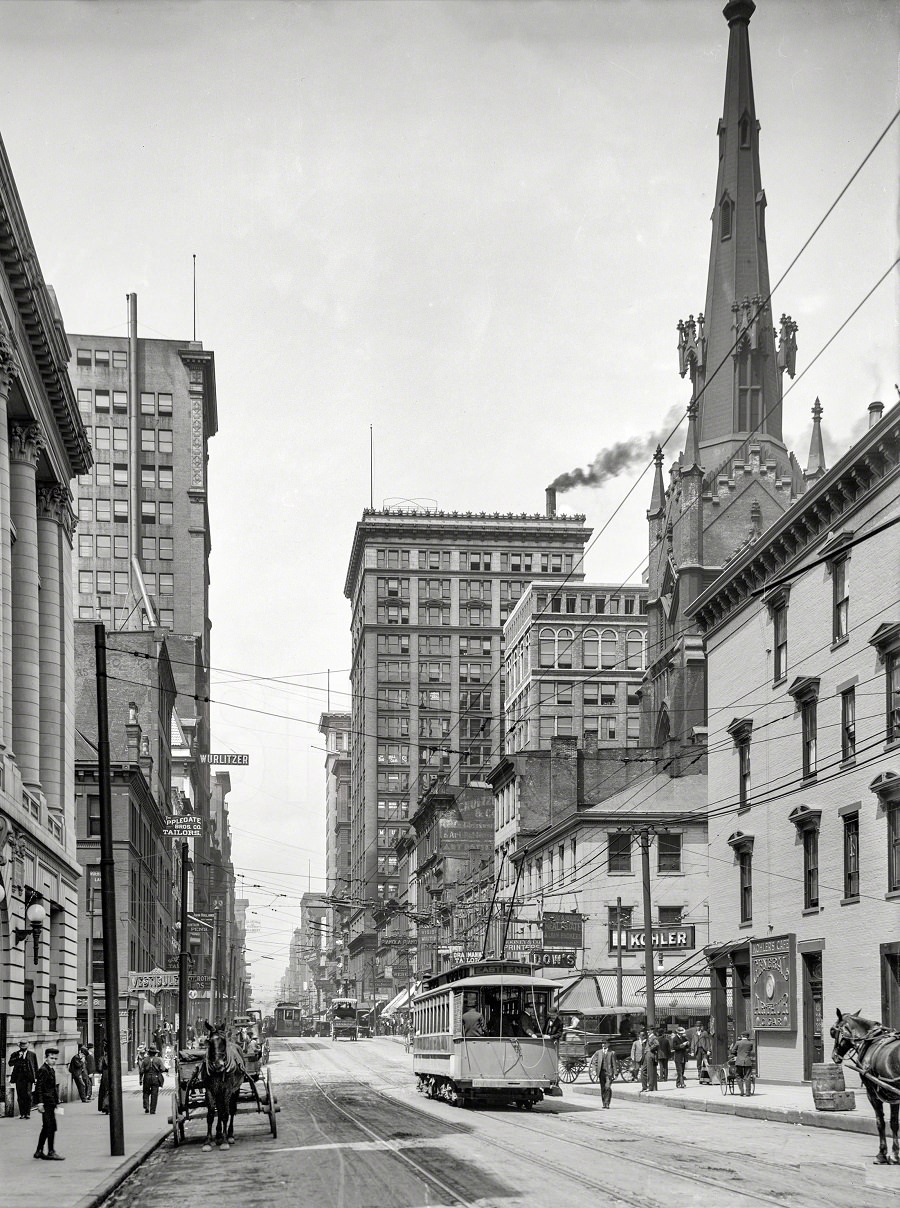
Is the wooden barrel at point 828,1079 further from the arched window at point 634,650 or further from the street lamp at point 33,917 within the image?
the arched window at point 634,650

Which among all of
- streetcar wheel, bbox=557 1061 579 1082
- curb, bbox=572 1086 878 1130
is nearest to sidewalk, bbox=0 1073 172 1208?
curb, bbox=572 1086 878 1130

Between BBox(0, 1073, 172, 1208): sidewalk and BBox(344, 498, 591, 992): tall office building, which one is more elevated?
BBox(344, 498, 591, 992): tall office building

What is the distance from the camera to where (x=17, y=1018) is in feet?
120

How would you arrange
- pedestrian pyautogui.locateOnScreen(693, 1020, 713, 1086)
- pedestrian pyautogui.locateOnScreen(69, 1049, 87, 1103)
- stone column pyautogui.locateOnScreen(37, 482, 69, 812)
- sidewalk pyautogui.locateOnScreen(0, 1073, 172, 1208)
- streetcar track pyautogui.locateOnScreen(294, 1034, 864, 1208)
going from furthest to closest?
stone column pyautogui.locateOnScreen(37, 482, 69, 812) → pedestrian pyautogui.locateOnScreen(693, 1020, 713, 1086) → pedestrian pyautogui.locateOnScreen(69, 1049, 87, 1103) → sidewalk pyautogui.locateOnScreen(0, 1073, 172, 1208) → streetcar track pyautogui.locateOnScreen(294, 1034, 864, 1208)

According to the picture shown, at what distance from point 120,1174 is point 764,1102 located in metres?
17.5

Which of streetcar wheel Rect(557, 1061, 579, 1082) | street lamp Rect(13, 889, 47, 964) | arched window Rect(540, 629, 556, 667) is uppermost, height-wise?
arched window Rect(540, 629, 556, 667)

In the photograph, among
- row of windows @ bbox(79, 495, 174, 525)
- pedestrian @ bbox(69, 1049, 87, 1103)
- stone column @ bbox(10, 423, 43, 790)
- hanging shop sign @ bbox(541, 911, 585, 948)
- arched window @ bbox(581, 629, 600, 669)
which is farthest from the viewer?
row of windows @ bbox(79, 495, 174, 525)

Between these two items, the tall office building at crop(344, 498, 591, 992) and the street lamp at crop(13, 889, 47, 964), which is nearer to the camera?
the street lamp at crop(13, 889, 47, 964)

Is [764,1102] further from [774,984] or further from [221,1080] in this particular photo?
[221,1080]

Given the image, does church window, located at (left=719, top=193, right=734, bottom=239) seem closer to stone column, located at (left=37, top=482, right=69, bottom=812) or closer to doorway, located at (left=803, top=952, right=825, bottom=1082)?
stone column, located at (left=37, top=482, right=69, bottom=812)

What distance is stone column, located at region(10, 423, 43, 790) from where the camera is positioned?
4169 cm

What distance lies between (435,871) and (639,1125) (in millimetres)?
83292

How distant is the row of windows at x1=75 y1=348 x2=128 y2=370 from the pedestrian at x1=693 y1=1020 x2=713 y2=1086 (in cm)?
10595

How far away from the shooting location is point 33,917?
34.9 meters
